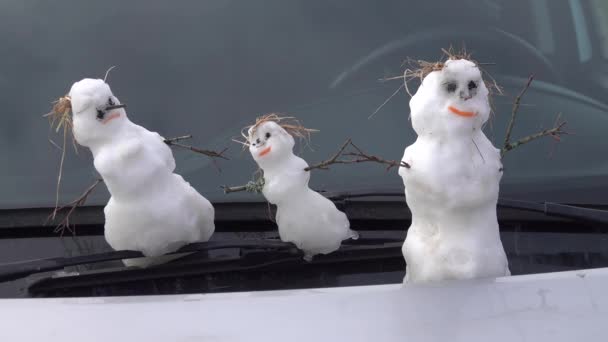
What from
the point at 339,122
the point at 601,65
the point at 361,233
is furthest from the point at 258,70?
the point at 601,65

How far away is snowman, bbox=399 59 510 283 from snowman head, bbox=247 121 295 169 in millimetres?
246

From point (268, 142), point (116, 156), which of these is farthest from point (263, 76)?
point (116, 156)

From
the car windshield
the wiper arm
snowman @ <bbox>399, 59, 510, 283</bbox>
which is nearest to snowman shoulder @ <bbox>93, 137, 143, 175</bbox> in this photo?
the car windshield

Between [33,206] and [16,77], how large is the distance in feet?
1.36

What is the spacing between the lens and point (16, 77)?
2.17m

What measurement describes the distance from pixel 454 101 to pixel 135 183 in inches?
25.0

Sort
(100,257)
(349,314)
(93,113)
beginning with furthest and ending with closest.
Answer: (100,257) → (93,113) → (349,314)

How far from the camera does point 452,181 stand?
153 centimetres

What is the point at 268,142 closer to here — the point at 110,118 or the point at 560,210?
the point at 110,118

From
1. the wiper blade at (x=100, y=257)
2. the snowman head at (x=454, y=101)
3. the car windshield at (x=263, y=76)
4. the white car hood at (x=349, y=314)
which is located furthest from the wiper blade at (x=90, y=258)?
the snowman head at (x=454, y=101)

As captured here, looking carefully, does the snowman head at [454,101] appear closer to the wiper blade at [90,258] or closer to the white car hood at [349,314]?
the white car hood at [349,314]

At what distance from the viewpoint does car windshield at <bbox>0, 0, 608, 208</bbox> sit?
2029 millimetres

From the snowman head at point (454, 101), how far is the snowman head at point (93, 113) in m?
0.59

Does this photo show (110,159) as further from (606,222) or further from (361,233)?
(606,222)
